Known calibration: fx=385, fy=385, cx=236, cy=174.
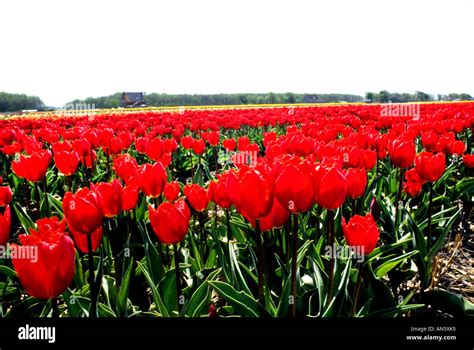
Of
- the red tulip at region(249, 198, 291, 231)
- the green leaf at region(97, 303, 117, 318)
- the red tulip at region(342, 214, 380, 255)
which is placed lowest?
the green leaf at region(97, 303, 117, 318)

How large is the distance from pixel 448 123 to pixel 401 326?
545 cm

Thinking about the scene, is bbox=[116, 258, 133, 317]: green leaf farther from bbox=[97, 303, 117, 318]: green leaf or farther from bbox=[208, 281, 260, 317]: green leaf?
bbox=[208, 281, 260, 317]: green leaf

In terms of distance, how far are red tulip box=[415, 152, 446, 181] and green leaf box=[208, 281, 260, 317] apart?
183 centimetres

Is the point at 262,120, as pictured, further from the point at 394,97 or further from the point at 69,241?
the point at 394,97

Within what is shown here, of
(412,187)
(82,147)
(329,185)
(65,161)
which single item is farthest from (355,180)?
(82,147)

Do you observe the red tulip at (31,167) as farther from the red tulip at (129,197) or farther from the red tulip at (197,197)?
the red tulip at (197,197)

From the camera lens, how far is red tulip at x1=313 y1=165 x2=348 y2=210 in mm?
1801

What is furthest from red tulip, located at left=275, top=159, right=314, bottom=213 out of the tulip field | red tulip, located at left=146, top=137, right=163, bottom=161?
red tulip, located at left=146, top=137, right=163, bottom=161

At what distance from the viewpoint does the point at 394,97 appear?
340ft

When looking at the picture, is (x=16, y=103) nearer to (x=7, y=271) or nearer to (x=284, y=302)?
(x=7, y=271)

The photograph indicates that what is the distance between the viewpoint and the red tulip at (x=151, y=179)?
2.76m

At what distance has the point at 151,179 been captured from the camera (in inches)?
109

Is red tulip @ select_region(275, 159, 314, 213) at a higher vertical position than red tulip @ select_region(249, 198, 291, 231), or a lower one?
higher

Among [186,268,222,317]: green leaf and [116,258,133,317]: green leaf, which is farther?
[116,258,133,317]: green leaf
